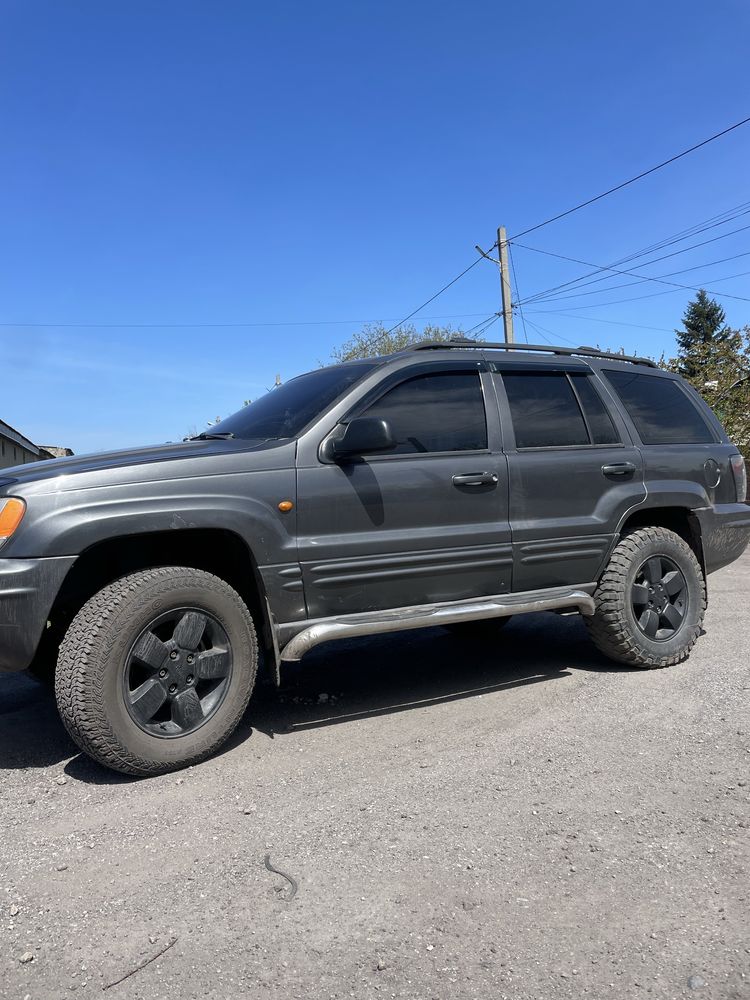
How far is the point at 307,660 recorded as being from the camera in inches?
207

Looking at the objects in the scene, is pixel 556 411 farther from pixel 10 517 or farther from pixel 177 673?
pixel 10 517

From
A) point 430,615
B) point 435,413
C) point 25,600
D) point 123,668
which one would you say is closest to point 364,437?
point 435,413

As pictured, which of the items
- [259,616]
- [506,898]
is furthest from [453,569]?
[506,898]

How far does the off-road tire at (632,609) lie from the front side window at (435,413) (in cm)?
122

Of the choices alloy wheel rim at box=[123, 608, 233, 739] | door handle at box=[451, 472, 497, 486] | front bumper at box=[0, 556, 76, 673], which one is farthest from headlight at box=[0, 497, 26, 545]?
door handle at box=[451, 472, 497, 486]

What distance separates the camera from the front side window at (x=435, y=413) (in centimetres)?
397

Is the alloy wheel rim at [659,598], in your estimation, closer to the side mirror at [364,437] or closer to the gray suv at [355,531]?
the gray suv at [355,531]

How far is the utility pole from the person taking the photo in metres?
20.9

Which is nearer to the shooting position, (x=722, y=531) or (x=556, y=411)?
(x=556, y=411)

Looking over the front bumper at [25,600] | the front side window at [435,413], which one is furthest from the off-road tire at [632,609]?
the front bumper at [25,600]

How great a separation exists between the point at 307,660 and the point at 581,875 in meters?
3.09

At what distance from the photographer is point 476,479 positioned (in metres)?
4.04

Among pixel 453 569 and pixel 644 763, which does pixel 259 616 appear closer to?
pixel 453 569

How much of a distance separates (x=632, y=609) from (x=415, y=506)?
1727 mm
